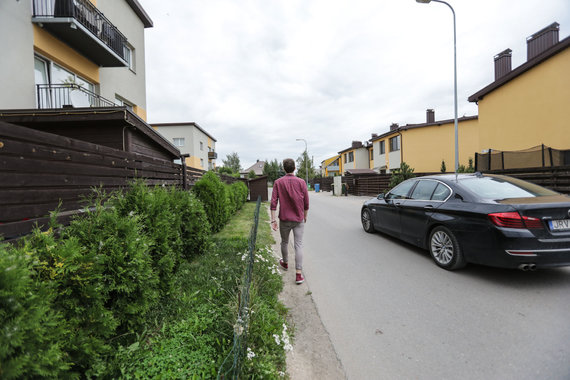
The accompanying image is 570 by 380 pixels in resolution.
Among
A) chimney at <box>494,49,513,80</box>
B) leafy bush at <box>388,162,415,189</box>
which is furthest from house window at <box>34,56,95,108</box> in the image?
chimney at <box>494,49,513,80</box>

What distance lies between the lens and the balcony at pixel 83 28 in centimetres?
770

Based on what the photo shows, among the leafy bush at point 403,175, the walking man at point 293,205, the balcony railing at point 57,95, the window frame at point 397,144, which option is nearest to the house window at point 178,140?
the window frame at point 397,144

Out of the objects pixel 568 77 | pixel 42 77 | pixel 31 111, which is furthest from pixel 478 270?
pixel 42 77

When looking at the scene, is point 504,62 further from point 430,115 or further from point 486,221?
point 486,221

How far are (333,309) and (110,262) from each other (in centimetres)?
251

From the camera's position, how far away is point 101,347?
6.14 feet

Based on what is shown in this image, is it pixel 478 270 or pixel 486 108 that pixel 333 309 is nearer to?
pixel 478 270

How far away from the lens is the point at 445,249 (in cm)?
440

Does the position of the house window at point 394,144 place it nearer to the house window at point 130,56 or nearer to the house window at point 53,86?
the house window at point 130,56

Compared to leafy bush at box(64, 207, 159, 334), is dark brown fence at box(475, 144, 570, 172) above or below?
above

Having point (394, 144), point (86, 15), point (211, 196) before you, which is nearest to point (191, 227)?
point (211, 196)

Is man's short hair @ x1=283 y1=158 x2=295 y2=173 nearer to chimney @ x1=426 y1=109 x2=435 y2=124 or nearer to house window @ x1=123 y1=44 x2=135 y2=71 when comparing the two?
house window @ x1=123 y1=44 x2=135 y2=71

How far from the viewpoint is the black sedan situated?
347 centimetres

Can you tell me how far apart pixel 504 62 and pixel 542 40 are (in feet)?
7.02
